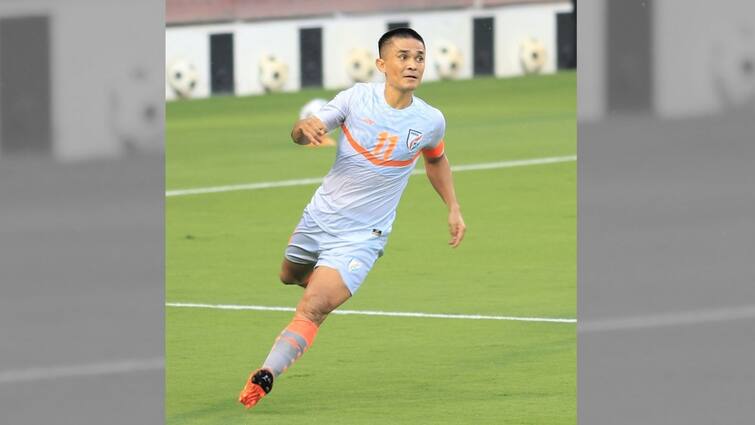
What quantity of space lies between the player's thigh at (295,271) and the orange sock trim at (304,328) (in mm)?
A: 773

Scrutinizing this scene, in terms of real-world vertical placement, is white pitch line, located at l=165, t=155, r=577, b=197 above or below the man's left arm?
below

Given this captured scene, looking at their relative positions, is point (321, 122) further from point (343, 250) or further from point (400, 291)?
point (400, 291)

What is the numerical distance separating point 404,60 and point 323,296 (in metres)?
1.02

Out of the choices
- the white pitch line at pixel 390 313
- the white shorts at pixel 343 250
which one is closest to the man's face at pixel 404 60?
the white shorts at pixel 343 250

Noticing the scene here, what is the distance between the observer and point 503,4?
103 feet

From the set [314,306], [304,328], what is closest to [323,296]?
[314,306]

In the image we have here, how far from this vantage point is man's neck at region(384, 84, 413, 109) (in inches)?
332

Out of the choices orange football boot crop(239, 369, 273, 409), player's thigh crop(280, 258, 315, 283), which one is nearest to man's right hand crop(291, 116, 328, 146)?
orange football boot crop(239, 369, 273, 409)

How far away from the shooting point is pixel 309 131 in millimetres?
7562
